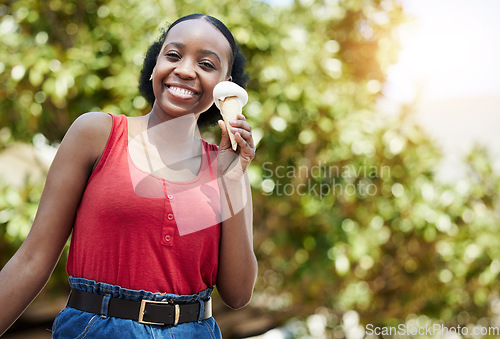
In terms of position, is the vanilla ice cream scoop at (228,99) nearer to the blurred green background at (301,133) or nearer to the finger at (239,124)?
the finger at (239,124)

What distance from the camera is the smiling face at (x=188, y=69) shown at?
4.35 feet

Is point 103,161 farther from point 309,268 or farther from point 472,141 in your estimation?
point 472,141

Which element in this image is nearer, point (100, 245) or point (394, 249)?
point (100, 245)

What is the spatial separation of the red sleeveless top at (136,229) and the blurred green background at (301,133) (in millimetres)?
1698

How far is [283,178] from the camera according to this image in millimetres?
3414

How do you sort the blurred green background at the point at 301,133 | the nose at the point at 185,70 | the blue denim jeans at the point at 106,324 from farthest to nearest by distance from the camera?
the blurred green background at the point at 301,133 < the nose at the point at 185,70 < the blue denim jeans at the point at 106,324

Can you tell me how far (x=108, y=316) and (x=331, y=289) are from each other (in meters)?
3.67

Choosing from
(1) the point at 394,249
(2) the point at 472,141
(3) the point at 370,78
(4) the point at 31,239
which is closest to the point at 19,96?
(4) the point at 31,239

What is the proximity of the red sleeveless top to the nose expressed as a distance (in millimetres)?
200

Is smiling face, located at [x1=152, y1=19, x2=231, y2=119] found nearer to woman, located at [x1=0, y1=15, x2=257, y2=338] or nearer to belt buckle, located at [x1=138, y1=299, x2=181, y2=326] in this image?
woman, located at [x1=0, y1=15, x2=257, y2=338]

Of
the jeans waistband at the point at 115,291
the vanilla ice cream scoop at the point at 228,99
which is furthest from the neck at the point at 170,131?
the jeans waistband at the point at 115,291

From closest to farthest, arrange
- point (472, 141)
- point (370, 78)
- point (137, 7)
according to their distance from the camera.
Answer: point (137, 7)
point (370, 78)
point (472, 141)

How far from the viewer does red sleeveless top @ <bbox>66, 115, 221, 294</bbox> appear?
1.20 metres

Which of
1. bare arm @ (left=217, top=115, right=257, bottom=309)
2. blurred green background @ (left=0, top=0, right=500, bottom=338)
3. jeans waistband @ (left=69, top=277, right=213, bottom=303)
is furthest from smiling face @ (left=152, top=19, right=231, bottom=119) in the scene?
blurred green background @ (left=0, top=0, right=500, bottom=338)
